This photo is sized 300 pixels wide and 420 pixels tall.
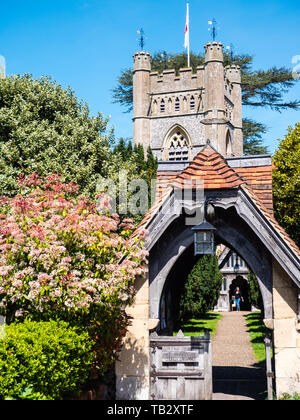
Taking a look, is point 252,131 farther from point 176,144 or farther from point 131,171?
point 131,171

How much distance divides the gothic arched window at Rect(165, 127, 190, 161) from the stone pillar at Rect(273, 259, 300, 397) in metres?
49.8

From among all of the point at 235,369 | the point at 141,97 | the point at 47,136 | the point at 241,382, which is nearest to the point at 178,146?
the point at 141,97

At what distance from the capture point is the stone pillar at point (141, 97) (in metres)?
58.0

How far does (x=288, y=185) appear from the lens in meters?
19.6

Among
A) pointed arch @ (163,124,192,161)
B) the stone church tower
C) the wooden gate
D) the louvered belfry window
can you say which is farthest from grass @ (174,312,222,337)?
the stone church tower

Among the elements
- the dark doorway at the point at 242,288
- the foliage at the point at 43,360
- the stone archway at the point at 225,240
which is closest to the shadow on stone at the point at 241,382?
the stone archway at the point at 225,240

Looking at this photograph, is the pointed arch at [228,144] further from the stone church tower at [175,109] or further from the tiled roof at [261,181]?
the tiled roof at [261,181]

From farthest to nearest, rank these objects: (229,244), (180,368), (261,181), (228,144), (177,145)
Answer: (228,144) < (177,145) < (261,181) < (229,244) < (180,368)

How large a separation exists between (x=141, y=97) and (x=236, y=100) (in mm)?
11322

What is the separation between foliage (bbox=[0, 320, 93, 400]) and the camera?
6417mm

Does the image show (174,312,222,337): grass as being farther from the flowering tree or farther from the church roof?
the flowering tree

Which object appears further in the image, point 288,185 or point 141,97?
point 141,97

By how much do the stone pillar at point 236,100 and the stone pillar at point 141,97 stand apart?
9440 millimetres
